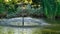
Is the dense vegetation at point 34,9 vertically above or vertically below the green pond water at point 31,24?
above

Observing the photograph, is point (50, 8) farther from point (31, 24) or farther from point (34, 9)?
point (31, 24)

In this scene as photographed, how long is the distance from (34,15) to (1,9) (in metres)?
1.81

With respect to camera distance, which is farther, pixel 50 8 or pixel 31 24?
pixel 50 8

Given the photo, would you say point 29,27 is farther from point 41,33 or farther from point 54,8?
point 54,8

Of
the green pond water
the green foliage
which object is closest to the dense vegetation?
the green foliage

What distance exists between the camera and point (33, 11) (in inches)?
475

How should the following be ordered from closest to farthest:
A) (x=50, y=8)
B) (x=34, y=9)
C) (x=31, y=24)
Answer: (x=31, y=24) → (x=50, y=8) → (x=34, y=9)

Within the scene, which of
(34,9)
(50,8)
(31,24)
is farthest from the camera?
(34,9)

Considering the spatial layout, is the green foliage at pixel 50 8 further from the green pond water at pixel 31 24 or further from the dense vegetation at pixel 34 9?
the green pond water at pixel 31 24

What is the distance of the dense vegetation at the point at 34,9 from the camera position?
1158 centimetres

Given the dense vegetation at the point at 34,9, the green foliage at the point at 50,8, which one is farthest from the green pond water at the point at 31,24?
the green foliage at the point at 50,8

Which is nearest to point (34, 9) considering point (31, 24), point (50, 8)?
point (50, 8)

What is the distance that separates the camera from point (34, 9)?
12203 millimetres

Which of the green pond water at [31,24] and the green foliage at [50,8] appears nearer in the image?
the green pond water at [31,24]
